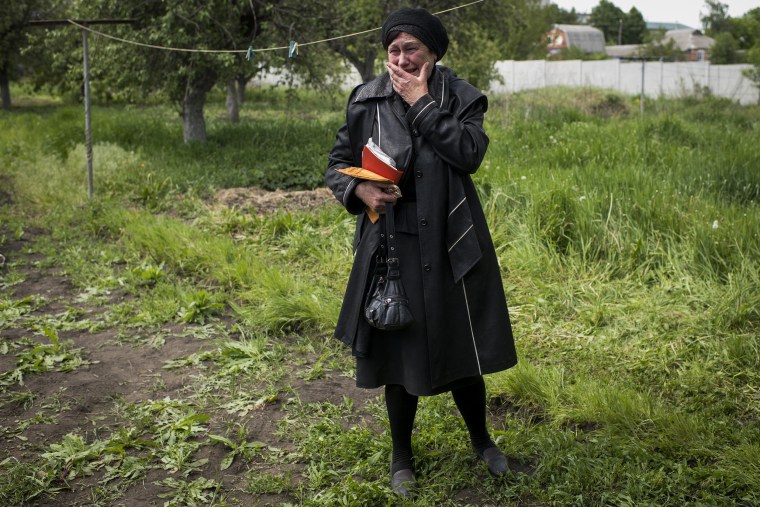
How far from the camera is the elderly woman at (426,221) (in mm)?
2826

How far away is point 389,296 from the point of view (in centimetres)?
289

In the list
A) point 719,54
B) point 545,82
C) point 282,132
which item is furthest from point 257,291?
point 719,54

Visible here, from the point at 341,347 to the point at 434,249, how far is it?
2193mm

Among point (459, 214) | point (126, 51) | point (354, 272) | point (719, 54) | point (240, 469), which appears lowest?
point (240, 469)

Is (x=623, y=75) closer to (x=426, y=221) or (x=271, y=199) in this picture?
(x=271, y=199)

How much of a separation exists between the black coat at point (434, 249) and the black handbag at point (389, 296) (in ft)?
0.12

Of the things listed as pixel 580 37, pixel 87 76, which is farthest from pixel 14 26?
pixel 580 37

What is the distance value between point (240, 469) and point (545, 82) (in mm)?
28533

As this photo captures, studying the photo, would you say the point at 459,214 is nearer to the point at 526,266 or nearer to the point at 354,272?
the point at 354,272

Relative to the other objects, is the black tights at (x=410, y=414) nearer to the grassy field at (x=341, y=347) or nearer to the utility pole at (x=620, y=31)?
the grassy field at (x=341, y=347)

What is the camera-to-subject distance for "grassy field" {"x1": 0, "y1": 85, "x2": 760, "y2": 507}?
132 inches

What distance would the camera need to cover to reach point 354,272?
309 centimetres

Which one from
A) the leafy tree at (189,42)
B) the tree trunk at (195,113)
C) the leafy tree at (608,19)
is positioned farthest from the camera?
the leafy tree at (608,19)

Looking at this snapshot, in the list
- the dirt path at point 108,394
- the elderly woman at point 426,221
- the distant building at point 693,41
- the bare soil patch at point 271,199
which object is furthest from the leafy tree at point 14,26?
the distant building at point 693,41
